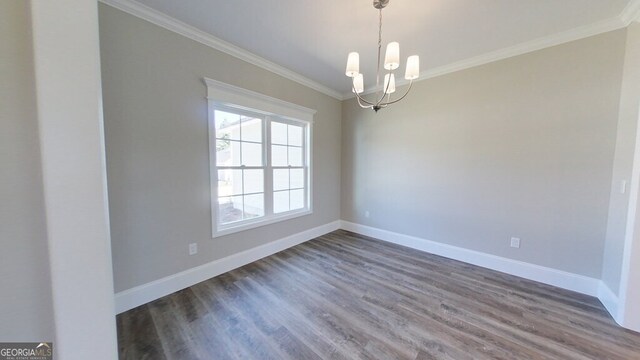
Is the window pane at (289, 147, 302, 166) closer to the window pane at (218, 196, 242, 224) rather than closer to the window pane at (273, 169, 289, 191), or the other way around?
the window pane at (273, 169, 289, 191)

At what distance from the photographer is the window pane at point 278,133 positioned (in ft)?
10.1

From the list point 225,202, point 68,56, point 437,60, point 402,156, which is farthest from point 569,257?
point 68,56

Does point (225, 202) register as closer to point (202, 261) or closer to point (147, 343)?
point (202, 261)

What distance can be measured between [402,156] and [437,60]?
4.48 feet

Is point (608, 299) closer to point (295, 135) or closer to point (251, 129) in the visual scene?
point (295, 135)

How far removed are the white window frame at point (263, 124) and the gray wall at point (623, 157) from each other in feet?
10.8

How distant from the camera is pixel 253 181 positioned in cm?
289

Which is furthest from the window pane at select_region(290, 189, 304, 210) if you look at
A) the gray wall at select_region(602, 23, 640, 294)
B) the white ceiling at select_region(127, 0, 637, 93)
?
the gray wall at select_region(602, 23, 640, 294)

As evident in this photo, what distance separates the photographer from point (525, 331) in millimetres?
1670

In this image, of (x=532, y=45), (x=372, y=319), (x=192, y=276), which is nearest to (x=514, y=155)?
(x=532, y=45)

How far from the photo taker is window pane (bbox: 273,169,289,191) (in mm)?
3185

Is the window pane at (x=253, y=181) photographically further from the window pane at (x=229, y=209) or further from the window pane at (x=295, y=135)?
the window pane at (x=295, y=135)

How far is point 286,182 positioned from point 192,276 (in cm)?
172

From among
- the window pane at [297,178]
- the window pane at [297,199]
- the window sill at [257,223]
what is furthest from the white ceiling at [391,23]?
the window sill at [257,223]
